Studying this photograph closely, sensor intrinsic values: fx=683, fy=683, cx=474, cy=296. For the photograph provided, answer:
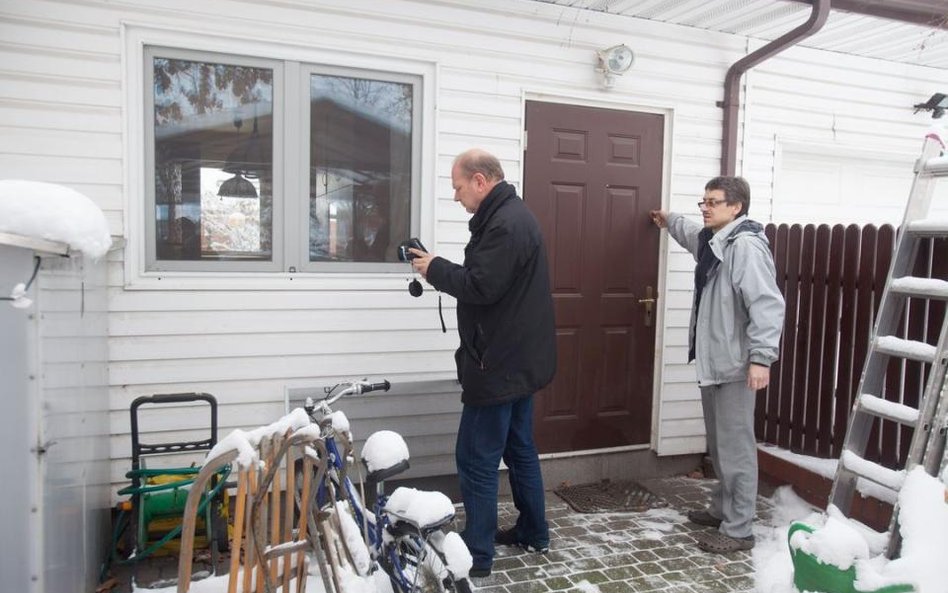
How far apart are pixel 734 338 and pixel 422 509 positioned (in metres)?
2.02

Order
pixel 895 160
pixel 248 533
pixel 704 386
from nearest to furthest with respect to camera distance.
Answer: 1. pixel 248 533
2. pixel 704 386
3. pixel 895 160

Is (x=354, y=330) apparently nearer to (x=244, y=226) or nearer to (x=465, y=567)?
(x=244, y=226)

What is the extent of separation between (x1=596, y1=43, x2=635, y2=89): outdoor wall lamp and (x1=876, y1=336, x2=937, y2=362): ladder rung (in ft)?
7.61

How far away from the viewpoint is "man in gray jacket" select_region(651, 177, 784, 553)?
3.56 metres

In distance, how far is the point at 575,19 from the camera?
4.51 m

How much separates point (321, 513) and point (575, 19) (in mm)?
3587

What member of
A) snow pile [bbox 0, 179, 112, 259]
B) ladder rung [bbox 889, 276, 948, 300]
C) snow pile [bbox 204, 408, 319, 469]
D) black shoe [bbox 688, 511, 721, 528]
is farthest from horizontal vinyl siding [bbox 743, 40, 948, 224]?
snow pile [bbox 0, 179, 112, 259]

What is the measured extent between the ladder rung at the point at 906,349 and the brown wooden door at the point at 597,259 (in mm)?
1746

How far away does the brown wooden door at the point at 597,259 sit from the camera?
459cm

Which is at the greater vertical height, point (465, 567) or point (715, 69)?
point (715, 69)

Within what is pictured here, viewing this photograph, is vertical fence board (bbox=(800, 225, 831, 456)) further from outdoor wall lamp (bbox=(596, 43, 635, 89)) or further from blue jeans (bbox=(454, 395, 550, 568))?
blue jeans (bbox=(454, 395, 550, 568))

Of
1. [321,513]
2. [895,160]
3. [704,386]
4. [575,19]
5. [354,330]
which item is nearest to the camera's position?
[321,513]

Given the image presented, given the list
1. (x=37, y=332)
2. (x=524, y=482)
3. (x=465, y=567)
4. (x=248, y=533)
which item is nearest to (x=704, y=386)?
(x=524, y=482)

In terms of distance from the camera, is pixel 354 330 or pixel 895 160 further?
pixel 895 160
